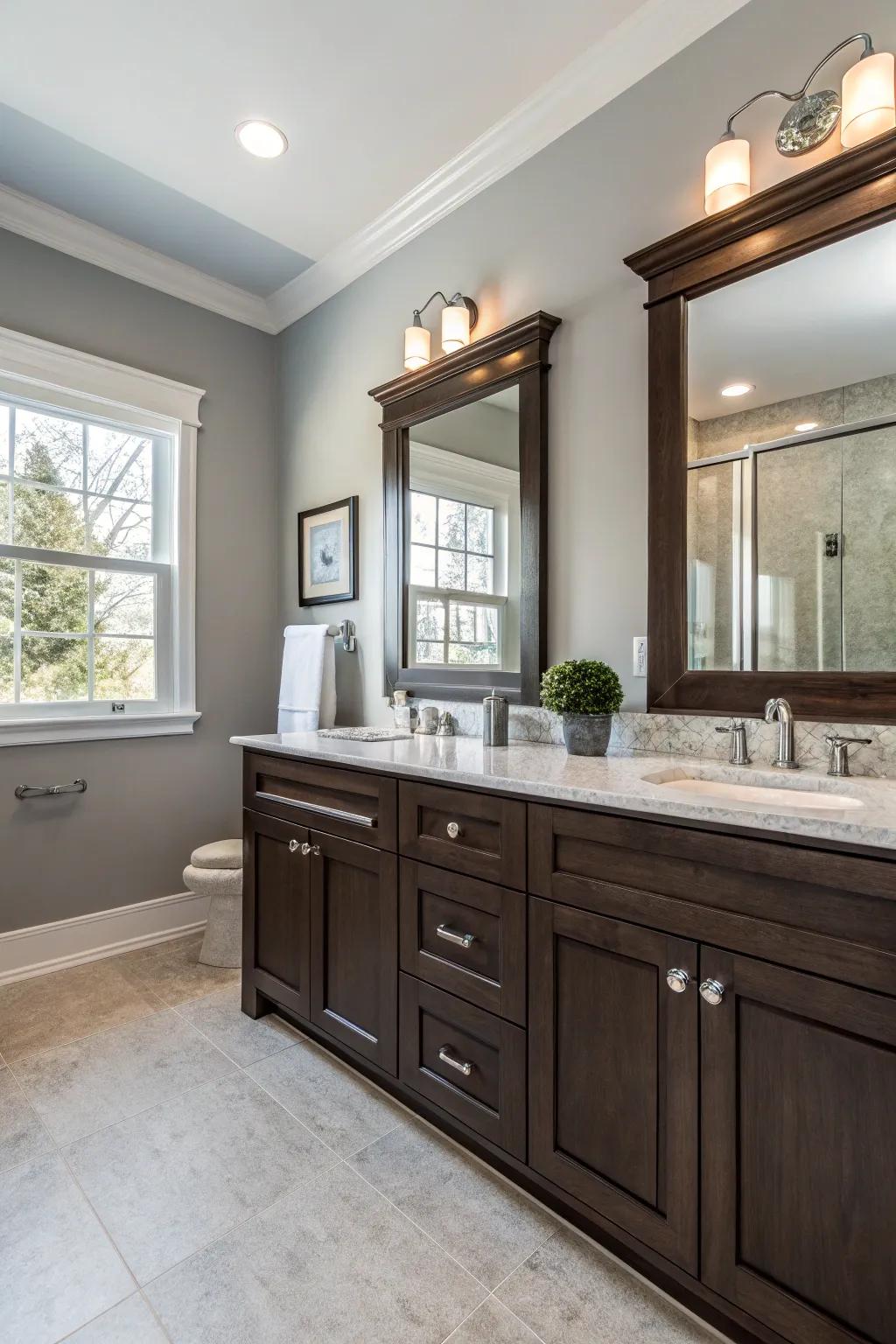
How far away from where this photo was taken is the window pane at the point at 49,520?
8.61ft

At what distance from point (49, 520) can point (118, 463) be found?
0.38 m

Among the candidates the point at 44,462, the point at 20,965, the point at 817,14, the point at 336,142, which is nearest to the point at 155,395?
the point at 44,462

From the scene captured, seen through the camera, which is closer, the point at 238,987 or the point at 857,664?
the point at 857,664

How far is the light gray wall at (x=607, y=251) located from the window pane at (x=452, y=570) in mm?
385

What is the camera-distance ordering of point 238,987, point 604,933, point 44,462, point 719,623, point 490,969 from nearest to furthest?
point 604,933
point 490,969
point 719,623
point 238,987
point 44,462

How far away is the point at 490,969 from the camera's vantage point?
147 cm

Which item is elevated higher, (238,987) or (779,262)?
(779,262)

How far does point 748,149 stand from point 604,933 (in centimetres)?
180

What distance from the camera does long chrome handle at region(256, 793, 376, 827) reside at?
1.77 meters

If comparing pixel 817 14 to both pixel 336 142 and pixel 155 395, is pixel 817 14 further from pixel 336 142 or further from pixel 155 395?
pixel 155 395

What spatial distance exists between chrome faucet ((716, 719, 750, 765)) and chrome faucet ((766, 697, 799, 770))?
75 mm

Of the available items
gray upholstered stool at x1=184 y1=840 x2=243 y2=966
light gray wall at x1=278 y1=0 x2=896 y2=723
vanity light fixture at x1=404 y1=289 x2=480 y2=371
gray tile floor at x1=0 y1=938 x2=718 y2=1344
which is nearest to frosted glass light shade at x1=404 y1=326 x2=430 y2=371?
vanity light fixture at x1=404 y1=289 x2=480 y2=371


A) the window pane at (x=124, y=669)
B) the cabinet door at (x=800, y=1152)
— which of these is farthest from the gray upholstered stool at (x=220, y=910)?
the cabinet door at (x=800, y=1152)

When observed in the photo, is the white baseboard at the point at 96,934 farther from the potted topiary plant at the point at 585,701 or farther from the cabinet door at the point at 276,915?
the potted topiary plant at the point at 585,701
